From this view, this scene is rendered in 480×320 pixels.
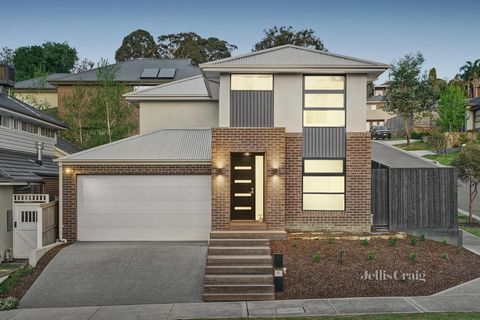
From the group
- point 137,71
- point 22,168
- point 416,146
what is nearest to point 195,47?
point 137,71

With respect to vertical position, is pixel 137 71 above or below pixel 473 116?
above

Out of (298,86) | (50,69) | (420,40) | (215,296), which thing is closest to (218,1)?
(298,86)

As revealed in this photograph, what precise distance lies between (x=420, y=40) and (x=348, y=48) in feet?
124

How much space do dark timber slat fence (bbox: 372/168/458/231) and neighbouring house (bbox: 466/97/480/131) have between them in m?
34.3

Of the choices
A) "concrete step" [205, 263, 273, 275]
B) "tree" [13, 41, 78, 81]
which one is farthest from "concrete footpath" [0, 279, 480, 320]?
"tree" [13, 41, 78, 81]

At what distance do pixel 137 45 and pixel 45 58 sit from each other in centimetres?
1438

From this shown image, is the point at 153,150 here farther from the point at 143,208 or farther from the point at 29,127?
the point at 29,127

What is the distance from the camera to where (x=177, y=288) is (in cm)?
1053

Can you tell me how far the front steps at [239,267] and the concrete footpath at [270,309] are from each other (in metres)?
0.41

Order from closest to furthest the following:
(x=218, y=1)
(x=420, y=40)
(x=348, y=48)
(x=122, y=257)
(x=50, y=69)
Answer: (x=122, y=257), (x=218, y=1), (x=420, y=40), (x=50, y=69), (x=348, y=48)

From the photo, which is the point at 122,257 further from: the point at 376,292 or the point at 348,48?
the point at 348,48

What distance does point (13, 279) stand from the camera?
11.2 metres

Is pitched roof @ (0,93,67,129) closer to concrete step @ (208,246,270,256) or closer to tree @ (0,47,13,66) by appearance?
concrete step @ (208,246,270,256)

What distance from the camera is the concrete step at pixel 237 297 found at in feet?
33.3
